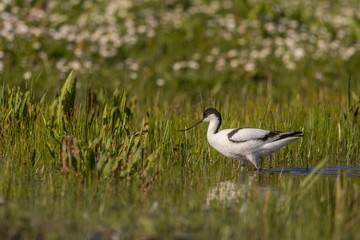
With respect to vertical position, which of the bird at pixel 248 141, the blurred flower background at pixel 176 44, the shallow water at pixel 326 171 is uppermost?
the blurred flower background at pixel 176 44

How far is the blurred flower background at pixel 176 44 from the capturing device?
12750mm

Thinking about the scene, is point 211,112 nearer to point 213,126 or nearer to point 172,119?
point 213,126

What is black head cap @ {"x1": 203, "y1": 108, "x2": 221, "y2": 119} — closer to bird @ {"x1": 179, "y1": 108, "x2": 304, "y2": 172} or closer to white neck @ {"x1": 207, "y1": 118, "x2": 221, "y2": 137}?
white neck @ {"x1": 207, "y1": 118, "x2": 221, "y2": 137}

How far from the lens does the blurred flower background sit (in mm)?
12750

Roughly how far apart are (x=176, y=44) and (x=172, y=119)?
6.64 meters

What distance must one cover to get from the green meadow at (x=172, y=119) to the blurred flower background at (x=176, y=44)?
5 centimetres

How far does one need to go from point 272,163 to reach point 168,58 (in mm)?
6652

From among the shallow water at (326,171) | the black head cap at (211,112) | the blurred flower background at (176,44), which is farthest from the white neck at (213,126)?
the blurred flower background at (176,44)

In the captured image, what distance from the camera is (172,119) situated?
8.21m

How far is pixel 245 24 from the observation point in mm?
15406

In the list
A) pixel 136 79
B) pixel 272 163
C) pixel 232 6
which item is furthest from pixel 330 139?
pixel 232 6

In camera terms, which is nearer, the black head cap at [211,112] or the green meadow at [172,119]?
the green meadow at [172,119]

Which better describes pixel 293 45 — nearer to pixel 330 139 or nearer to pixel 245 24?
pixel 245 24

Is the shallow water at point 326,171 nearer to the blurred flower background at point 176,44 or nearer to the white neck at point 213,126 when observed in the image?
the white neck at point 213,126
